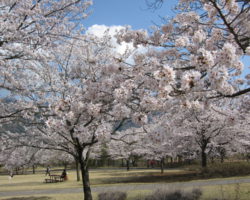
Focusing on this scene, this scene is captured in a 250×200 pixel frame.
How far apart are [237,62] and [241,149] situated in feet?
83.7

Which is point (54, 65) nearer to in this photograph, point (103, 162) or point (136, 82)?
point (136, 82)

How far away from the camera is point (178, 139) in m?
25.0

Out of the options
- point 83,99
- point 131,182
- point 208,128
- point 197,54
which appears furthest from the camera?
point 131,182

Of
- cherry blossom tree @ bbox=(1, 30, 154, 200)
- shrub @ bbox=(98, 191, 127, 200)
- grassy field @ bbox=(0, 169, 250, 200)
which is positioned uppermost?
cherry blossom tree @ bbox=(1, 30, 154, 200)

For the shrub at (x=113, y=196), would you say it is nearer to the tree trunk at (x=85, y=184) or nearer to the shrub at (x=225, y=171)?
the tree trunk at (x=85, y=184)

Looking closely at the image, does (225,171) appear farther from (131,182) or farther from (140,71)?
(140,71)

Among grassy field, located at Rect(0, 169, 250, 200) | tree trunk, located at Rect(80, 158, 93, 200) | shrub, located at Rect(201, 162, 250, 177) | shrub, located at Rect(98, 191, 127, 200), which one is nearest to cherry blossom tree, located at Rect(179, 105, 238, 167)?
shrub, located at Rect(201, 162, 250, 177)

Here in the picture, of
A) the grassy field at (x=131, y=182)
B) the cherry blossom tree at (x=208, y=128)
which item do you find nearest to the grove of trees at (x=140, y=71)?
the grassy field at (x=131, y=182)

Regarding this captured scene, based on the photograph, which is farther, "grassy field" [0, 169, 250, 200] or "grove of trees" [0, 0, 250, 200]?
"grassy field" [0, 169, 250, 200]

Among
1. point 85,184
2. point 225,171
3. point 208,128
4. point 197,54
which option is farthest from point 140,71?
point 225,171

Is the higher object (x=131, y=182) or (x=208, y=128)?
(x=208, y=128)

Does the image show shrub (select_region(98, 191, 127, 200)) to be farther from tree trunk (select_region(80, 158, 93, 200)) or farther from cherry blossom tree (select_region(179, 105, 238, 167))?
cherry blossom tree (select_region(179, 105, 238, 167))

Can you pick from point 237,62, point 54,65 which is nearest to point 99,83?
point 237,62

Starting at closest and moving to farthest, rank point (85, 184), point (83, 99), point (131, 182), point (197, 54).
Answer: point (197, 54)
point (83, 99)
point (85, 184)
point (131, 182)
